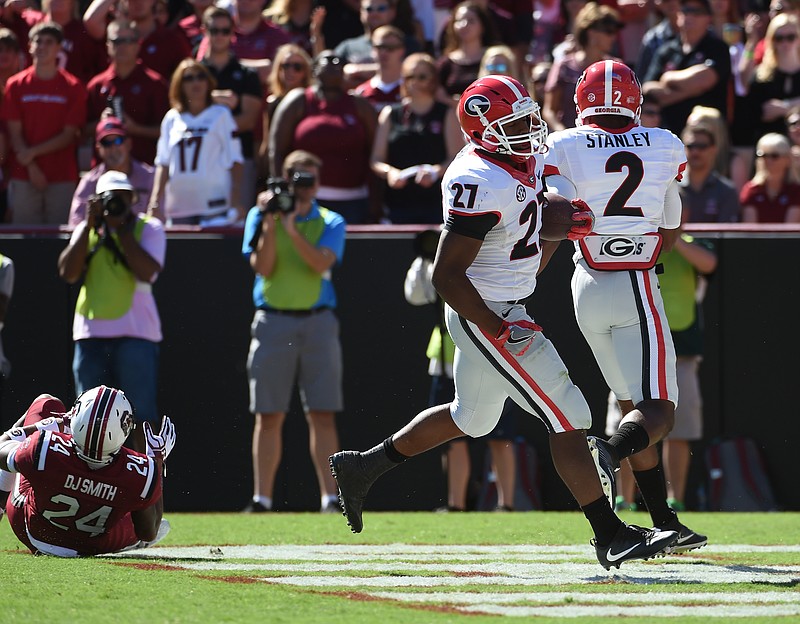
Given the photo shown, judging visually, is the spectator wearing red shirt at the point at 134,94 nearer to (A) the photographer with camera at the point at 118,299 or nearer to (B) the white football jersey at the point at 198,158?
(B) the white football jersey at the point at 198,158

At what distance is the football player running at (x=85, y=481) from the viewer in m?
6.05

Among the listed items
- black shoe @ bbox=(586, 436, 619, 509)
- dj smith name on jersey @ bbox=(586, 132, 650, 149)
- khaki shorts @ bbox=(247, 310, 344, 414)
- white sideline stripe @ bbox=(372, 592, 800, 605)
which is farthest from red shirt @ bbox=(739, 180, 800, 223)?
white sideline stripe @ bbox=(372, 592, 800, 605)

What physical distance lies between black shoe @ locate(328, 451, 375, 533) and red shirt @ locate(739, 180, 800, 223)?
4.85 metres

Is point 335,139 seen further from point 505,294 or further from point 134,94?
point 505,294

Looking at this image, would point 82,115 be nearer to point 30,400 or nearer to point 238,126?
point 238,126

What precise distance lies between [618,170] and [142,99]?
18.2ft

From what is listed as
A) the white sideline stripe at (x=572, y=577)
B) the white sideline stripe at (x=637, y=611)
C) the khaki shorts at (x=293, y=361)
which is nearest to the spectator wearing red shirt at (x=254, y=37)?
the khaki shorts at (x=293, y=361)

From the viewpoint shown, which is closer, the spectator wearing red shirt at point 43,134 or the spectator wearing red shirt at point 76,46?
the spectator wearing red shirt at point 43,134

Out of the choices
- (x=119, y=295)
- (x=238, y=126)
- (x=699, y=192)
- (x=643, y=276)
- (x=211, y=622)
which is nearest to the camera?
(x=211, y=622)

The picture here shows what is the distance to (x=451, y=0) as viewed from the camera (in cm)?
1239

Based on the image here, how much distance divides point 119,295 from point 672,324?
3.56 metres

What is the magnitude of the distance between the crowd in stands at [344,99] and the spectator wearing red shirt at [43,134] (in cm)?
1

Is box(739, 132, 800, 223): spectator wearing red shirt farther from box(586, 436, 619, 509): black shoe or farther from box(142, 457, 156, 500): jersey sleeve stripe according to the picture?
box(142, 457, 156, 500): jersey sleeve stripe

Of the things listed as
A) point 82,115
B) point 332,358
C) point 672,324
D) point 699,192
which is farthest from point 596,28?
point 82,115
